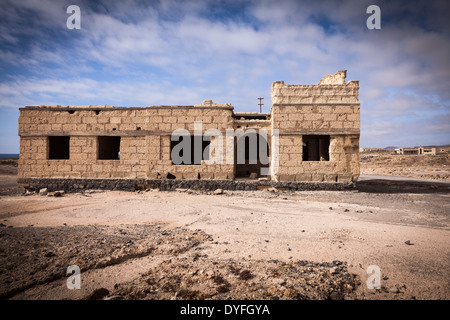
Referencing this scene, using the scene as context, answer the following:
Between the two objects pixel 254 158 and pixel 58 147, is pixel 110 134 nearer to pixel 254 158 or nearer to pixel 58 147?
pixel 58 147

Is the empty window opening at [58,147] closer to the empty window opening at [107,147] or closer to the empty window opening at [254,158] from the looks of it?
the empty window opening at [107,147]

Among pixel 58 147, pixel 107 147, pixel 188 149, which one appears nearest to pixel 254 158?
pixel 188 149

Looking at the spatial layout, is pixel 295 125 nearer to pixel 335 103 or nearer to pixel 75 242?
pixel 335 103

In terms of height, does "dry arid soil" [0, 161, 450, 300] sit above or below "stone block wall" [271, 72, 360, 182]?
below

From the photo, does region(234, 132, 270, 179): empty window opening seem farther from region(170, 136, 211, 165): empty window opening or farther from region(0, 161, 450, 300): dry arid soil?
region(0, 161, 450, 300): dry arid soil

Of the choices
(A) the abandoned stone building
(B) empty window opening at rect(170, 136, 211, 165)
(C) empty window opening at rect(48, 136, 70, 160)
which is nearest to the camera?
(A) the abandoned stone building

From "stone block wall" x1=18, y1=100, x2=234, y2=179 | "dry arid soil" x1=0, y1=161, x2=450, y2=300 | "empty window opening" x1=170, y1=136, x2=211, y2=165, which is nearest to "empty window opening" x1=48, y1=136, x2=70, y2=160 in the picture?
"stone block wall" x1=18, y1=100, x2=234, y2=179

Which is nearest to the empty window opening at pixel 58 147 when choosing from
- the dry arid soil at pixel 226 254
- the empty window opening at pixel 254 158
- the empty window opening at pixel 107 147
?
the empty window opening at pixel 107 147

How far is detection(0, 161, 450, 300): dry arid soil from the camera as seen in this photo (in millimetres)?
2627

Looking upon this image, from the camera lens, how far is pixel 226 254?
142 inches

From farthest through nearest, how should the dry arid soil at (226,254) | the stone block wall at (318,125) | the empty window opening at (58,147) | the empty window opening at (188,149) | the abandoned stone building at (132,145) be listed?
1. the empty window opening at (188,149)
2. the empty window opening at (58,147)
3. the abandoned stone building at (132,145)
4. the stone block wall at (318,125)
5. the dry arid soil at (226,254)

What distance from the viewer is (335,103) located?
33.8 feet

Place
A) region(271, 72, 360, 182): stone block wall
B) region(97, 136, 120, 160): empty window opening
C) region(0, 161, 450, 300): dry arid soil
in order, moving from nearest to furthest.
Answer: region(0, 161, 450, 300): dry arid soil, region(271, 72, 360, 182): stone block wall, region(97, 136, 120, 160): empty window opening

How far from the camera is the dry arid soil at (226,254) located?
103 inches
